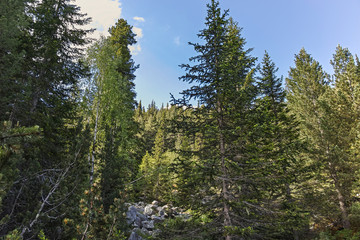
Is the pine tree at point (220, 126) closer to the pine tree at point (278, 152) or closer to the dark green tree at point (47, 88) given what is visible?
the pine tree at point (278, 152)

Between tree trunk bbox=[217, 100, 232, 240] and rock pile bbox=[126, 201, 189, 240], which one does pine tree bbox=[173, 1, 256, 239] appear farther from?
rock pile bbox=[126, 201, 189, 240]

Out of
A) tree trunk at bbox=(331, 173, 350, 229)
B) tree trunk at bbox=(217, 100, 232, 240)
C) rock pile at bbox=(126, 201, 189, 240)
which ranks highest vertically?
tree trunk at bbox=(217, 100, 232, 240)

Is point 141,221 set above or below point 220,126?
below

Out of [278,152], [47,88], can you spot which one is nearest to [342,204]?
[278,152]

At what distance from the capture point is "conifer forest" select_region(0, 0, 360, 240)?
4.53 metres

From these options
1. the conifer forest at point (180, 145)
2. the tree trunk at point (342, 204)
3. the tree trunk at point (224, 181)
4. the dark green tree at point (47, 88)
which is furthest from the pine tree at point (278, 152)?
the dark green tree at point (47, 88)

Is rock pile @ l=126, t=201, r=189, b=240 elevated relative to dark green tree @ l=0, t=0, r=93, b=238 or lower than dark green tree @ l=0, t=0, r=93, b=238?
lower

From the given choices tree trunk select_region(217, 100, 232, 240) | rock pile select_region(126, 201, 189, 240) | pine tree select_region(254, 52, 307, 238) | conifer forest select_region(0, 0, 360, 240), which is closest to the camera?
conifer forest select_region(0, 0, 360, 240)

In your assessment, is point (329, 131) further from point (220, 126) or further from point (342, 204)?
point (220, 126)

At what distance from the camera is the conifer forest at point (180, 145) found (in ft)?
14.9

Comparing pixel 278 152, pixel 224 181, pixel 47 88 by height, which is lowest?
pixel 224 181

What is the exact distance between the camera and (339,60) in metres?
17.9

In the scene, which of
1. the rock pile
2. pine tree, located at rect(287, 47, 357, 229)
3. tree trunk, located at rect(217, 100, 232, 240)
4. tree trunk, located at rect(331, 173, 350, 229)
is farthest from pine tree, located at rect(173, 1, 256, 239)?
tree trunk, located at rect(331, 173, 350, 229)

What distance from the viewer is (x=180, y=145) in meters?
10.7
